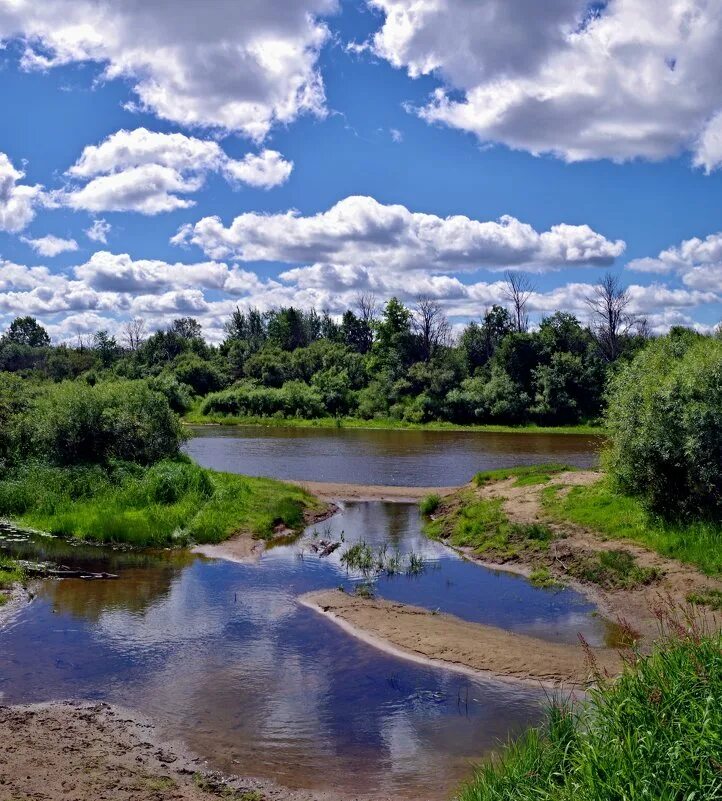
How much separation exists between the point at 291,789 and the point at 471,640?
6.22 m

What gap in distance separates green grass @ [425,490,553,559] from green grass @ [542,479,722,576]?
1337mm

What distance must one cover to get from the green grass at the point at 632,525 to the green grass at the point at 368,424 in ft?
154

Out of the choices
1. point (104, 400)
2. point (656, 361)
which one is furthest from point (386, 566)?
point (104, 400)

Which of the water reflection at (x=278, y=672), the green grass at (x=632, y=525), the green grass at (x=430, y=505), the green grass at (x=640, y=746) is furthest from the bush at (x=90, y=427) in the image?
the green grass at (x=640, y=746)

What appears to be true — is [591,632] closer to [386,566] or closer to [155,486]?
[386,566]

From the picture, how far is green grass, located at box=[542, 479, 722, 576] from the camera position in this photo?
1772 cm

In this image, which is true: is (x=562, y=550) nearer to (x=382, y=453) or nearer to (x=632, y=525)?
(x=632, y=525)

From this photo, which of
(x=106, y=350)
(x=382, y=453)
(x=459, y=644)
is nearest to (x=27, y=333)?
(x=106, y=350)

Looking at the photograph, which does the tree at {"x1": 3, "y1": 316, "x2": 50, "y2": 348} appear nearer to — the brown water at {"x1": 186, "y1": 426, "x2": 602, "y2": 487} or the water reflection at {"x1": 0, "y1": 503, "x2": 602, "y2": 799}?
the brown water at {"x1": 186, "y1": 426, "x2": 602, "y2": 487}

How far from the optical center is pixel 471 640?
14.9 meters

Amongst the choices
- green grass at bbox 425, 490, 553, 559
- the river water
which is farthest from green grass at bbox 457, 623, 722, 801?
green grass at bbox 425, 490, 553, 559

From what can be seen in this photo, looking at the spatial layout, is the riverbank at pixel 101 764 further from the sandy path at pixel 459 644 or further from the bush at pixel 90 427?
the bush at pixel 90 427

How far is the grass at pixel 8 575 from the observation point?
17272 mm

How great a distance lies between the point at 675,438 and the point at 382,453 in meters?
33.3
